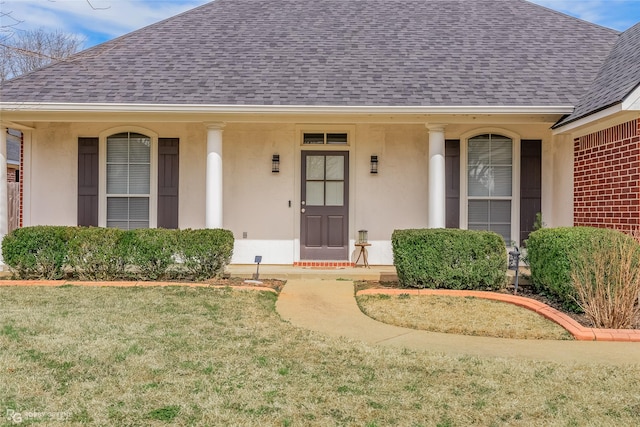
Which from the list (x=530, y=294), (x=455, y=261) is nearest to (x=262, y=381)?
(x=455, y=261)

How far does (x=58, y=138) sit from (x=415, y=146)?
6751 mm

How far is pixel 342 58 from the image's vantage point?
33.7 feet

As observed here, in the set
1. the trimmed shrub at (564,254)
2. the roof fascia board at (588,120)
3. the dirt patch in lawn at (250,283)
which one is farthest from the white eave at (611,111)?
the dirt patch in lawn at (250,283)

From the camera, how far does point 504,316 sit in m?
6.25

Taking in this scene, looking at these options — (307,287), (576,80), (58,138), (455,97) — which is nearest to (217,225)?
(307,287)

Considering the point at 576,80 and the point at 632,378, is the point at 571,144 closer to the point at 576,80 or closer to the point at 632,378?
the point at 576,80

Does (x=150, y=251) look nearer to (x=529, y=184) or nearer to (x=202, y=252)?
(x=202, y=252)

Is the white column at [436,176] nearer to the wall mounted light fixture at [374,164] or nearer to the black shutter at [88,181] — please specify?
the wall mounted light fixture at [374,164]

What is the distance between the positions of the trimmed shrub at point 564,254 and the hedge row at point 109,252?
4690 mm

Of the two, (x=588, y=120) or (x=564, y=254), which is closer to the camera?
(x=564, y=254)

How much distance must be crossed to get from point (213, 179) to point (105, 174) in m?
2.28

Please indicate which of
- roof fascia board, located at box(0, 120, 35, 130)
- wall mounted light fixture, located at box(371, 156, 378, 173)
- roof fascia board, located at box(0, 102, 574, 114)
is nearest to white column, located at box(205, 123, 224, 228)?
roof fascia board, located at box(0, 102, 574, 114)

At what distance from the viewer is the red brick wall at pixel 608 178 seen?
7266 mm

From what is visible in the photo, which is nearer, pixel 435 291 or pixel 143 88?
pixel 435 291
